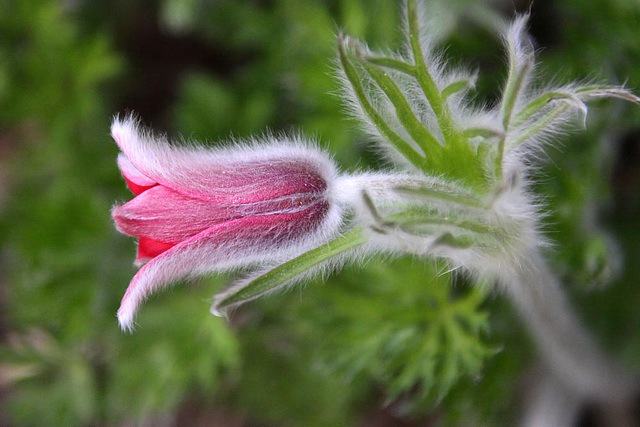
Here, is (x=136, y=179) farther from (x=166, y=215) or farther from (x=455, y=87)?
(x=455, y=87)

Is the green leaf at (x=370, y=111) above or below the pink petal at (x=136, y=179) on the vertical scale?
above

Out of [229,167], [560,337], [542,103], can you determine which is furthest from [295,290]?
[542,103]

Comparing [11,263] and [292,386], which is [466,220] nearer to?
[292,386]

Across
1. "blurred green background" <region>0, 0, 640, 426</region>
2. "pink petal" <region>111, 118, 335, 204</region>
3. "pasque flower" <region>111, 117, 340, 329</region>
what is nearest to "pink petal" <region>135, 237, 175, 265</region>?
"pasque flower" <region>111, 117, 340, 329</region>

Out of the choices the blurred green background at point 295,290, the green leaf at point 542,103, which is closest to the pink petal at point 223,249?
the green leaf at point 542,103

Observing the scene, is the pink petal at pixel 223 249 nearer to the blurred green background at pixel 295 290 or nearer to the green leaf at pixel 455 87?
the green leaf at pixel 455 87

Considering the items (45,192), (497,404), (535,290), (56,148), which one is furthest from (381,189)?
(45,192)
